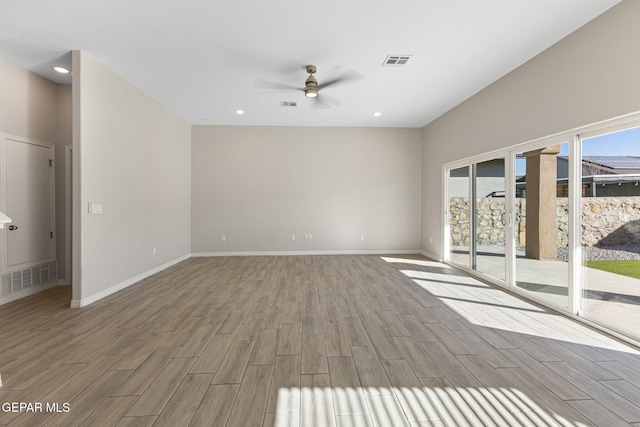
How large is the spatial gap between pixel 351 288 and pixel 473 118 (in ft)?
12.1

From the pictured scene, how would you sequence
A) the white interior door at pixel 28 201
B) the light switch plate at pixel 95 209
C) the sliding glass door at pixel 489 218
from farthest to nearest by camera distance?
the sliding glass door at pixel 489 218 < the white interior door at pixel 28 201 < the light switch plate at pixel 95 209

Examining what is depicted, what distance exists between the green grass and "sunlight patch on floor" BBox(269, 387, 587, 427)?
203cm

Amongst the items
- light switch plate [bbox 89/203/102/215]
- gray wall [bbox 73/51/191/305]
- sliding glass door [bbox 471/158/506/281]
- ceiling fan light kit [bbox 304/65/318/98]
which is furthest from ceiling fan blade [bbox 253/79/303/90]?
sliding glass door [bbox 471/158/506/281]

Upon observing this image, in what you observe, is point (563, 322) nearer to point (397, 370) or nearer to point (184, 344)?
point (397, 370)

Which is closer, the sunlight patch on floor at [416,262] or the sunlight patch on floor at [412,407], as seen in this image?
the sunlight patch on floor at [412,407]

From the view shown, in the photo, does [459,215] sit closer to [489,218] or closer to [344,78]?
[489,218]

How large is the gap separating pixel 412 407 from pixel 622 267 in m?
2.77

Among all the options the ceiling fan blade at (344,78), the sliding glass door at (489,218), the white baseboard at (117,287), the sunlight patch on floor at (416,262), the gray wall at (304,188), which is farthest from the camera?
the gray wall at (304,188)

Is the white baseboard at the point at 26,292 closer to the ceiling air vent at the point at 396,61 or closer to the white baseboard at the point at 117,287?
the white baseboard at the point at 117,287

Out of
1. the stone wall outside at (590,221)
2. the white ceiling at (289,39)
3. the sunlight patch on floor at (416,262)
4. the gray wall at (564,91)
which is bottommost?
the sunlight patch on floor at (416,262)

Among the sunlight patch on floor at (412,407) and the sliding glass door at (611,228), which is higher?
the sliding glass door at (611,228)

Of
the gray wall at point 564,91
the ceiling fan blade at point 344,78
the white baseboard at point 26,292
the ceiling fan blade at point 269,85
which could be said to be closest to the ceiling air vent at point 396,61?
the ceiling fan blade at point 344,78

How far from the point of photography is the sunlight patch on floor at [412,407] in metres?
1.61

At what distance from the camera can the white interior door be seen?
12.3ft
